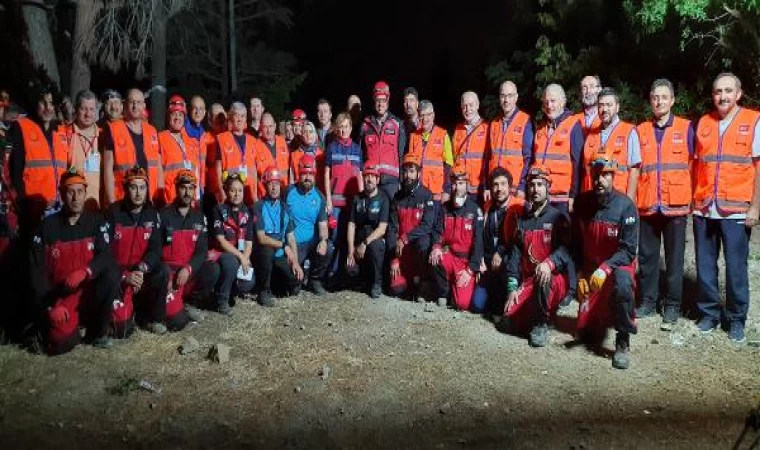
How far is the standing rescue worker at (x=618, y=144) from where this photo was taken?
6543 mm

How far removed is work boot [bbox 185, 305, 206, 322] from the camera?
6561 mm

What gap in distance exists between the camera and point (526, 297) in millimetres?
6188

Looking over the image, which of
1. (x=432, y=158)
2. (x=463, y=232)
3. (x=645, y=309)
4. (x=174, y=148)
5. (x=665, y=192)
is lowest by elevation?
(x=645, y=309)

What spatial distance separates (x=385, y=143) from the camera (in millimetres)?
7996

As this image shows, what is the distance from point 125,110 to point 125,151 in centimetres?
52

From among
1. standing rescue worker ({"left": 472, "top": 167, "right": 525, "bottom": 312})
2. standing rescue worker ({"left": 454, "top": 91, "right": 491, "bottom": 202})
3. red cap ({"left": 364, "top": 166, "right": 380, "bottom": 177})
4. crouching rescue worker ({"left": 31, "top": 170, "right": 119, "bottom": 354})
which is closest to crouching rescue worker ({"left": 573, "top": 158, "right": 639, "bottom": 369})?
standing rescue worker ({"left": 472, "top": 167, "right": 525, "bottom": 312})

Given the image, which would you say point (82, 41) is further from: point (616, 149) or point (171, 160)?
point (616, 149)

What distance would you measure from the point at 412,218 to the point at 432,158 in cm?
90

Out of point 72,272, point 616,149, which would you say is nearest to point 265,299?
point 72,272

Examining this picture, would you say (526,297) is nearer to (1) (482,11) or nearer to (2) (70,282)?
(2) (70,282)

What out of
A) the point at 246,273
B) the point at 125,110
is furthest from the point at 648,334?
the point at 125,110

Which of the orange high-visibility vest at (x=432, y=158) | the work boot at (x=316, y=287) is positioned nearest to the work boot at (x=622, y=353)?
the orange high-visibility vest at (x=432, y=158)

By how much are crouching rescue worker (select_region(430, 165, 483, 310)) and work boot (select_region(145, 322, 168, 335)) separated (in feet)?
9.72

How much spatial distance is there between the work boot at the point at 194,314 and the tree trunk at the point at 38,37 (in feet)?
23.9
